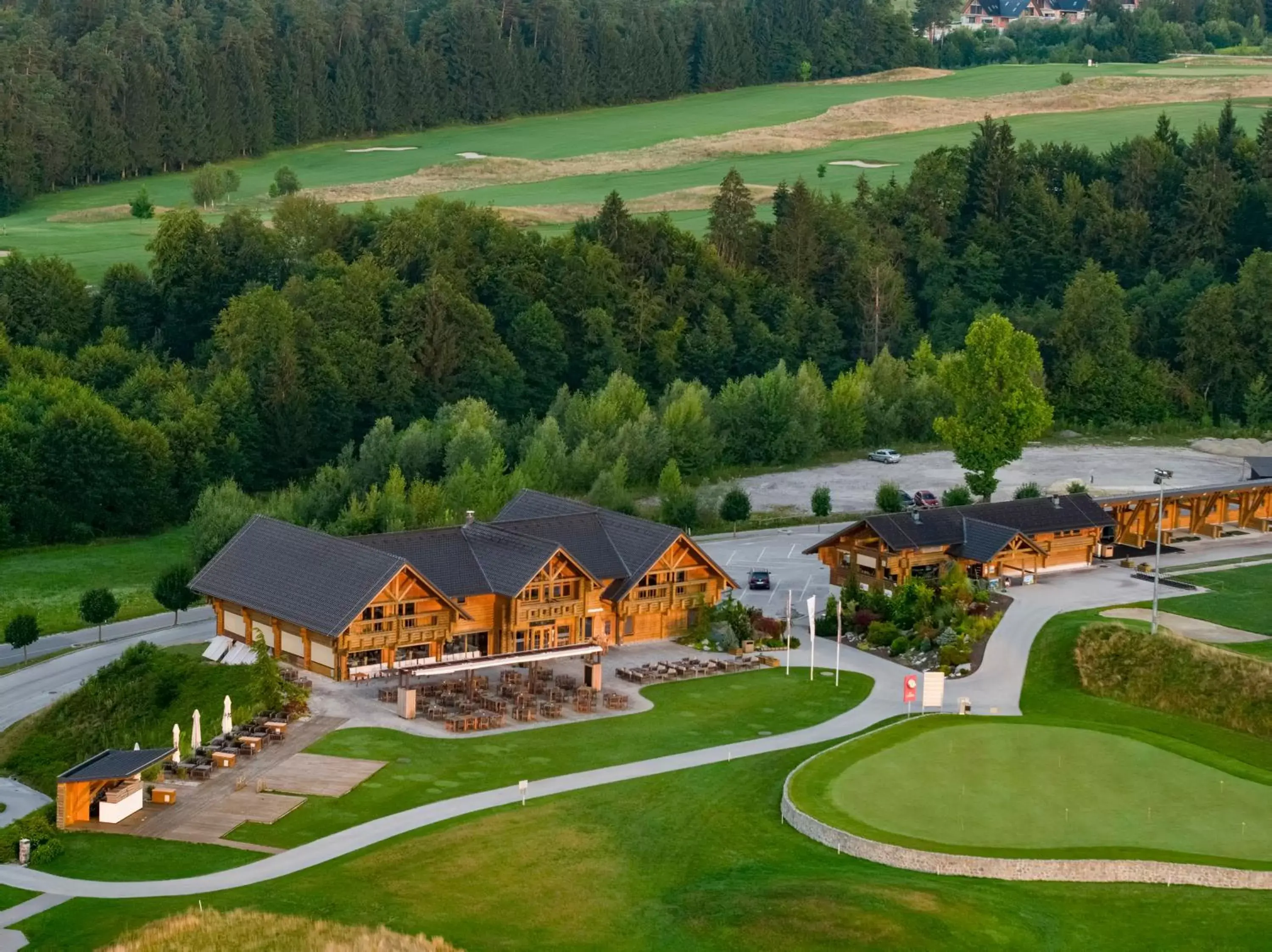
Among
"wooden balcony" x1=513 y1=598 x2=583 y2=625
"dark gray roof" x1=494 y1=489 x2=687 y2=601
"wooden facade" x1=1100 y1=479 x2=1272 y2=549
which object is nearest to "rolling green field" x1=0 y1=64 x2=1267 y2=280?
"wooden facade" x1=1100 y1=479 x2=1272 y2=549

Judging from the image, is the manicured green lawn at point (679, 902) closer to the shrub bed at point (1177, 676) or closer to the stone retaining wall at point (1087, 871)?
the stone retaining wall at point (1087, 871)

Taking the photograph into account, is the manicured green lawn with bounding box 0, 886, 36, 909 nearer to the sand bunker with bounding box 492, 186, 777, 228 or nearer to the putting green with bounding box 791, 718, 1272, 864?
the putting green with bounding box 791, 718, 1272, 864

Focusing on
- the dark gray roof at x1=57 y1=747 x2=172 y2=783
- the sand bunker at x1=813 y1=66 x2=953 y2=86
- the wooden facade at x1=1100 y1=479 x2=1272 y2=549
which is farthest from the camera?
the sand bunker at x1=813 y1=66 x2=953 y2=86

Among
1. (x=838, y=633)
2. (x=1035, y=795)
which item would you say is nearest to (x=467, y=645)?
(x=838, y=633)

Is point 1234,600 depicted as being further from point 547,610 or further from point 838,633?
point 547,610

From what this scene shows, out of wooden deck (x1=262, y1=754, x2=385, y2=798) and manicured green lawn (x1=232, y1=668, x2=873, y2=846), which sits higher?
wooden deck (x1=262, y1=754, x2=385, y2=798)

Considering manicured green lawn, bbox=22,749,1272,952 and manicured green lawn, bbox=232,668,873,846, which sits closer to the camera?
manicured green lawn, bbox=22,749,1272,952
